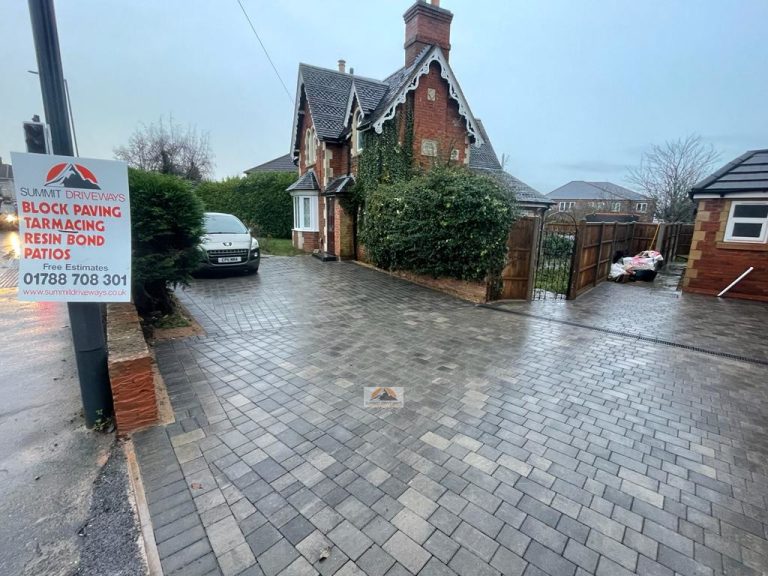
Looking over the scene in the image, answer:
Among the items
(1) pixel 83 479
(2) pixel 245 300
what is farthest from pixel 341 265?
(1) pixel 83 479

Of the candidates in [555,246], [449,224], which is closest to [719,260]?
[555,246]

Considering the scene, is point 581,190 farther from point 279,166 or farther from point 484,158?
point 279,166

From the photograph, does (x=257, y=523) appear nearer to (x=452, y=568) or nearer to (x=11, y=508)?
(x=452, y=568)

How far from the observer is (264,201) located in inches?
834

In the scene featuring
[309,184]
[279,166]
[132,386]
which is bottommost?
[132,386]

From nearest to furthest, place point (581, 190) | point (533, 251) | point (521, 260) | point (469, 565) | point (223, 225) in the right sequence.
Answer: point (469, 565), point (533, 251), point (521, 260), point (223, 225), point (581, 190)

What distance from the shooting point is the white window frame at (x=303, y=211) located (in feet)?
52.5

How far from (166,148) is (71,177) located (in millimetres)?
34966

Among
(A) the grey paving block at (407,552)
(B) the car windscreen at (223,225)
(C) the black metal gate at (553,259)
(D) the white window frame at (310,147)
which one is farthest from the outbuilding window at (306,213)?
(A) the grey paving block at (407,552)

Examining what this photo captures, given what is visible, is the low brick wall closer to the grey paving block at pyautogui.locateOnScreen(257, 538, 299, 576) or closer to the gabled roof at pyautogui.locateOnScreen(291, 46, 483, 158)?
the grey paving block at pyautogui.locateOnScreen(257, 538, 299, 576)

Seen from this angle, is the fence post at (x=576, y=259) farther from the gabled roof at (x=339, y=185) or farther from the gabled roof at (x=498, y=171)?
the gabled roof at (x=339, y=185)

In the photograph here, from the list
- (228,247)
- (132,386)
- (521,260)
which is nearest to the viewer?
(132,386)

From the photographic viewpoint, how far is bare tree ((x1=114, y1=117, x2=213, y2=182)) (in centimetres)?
3041

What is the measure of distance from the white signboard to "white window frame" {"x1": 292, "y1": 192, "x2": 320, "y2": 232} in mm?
13421
